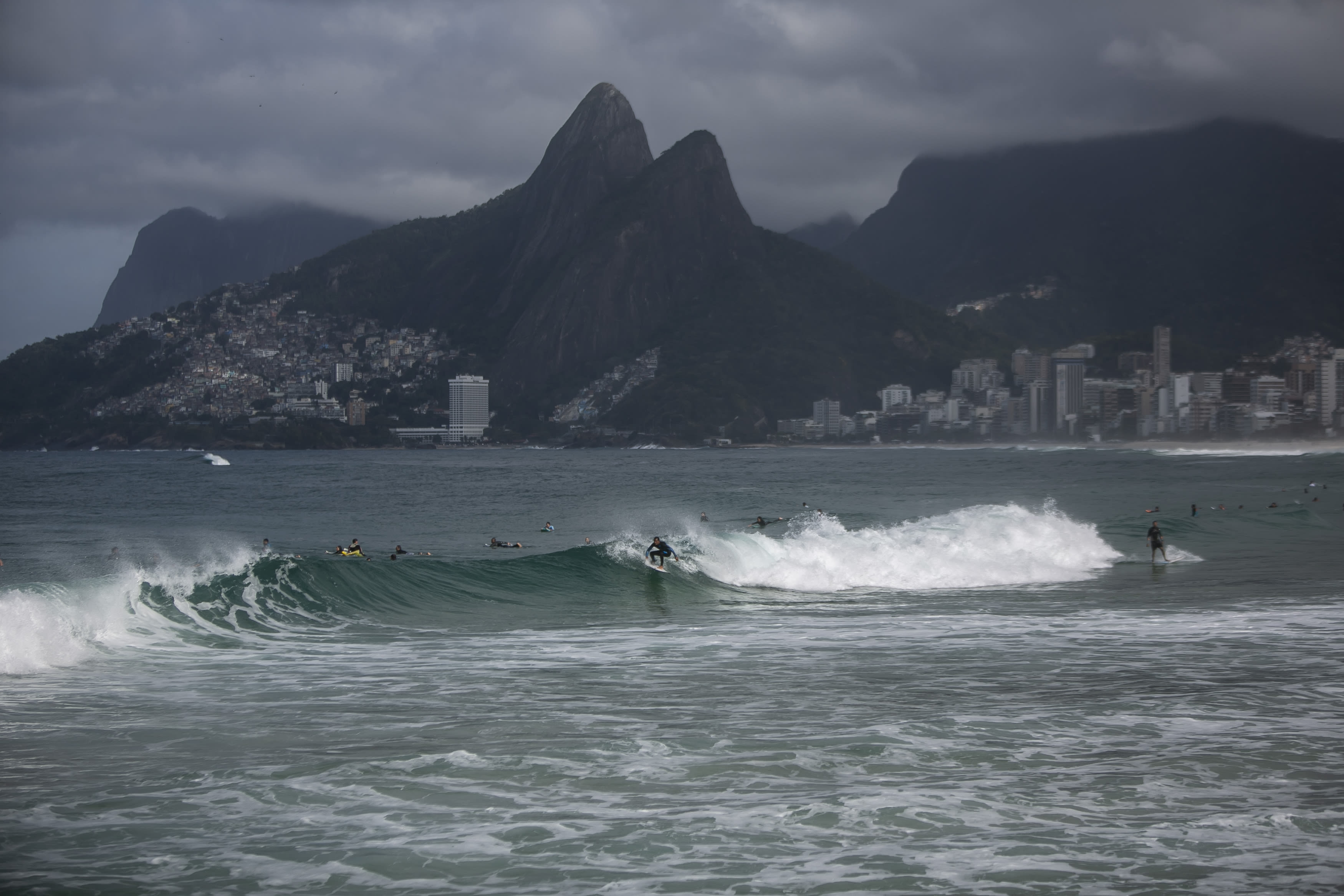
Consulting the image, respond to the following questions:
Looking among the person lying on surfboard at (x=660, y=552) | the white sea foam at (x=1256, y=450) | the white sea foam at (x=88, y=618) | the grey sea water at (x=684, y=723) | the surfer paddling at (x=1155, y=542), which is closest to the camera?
the grey sea water at (x=684, y=723)

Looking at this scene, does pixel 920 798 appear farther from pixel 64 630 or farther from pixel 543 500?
pixel 543 500

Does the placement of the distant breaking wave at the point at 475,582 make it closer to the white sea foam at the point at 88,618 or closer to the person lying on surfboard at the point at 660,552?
the white sea foam at the point at 88,618

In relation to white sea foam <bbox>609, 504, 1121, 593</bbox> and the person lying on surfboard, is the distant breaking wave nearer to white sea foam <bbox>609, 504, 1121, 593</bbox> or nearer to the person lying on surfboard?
white sea foam <bbox>609, 504, 1121, 593</bbox>

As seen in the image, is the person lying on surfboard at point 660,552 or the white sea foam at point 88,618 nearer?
the white sea foam at point 88,618

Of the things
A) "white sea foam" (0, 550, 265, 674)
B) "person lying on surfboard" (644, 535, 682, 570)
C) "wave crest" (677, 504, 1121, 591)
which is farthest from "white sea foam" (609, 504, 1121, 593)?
"white sea foam" (0, 550, 265, 674)

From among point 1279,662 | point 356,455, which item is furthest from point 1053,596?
point 356,455

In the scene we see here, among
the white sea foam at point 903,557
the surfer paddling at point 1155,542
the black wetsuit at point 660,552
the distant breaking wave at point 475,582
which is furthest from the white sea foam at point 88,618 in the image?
the surfer paddling at point 1155,542

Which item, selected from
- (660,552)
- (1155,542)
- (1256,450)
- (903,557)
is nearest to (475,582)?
(660,552)
